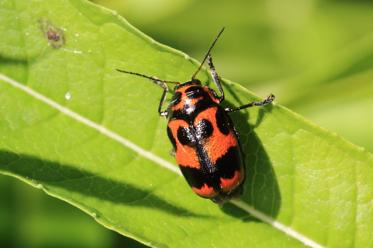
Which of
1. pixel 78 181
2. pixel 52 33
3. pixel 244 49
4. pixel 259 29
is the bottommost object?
pixel 244 49

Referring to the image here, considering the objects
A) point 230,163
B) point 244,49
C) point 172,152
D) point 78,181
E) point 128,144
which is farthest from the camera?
point 244,49

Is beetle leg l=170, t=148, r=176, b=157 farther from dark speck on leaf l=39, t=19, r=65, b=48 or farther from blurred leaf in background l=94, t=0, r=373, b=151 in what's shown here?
blurred leaf in background l=94, t=0, r=373, b=151

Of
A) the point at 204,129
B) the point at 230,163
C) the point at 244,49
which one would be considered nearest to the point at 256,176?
the point at 230,163

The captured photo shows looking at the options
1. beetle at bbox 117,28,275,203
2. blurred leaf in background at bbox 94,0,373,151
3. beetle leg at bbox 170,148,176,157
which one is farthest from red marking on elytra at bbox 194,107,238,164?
blurred leaf in background at bbox 94,0,373,151

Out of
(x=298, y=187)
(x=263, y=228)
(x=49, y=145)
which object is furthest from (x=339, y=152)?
(x=49, y=145)

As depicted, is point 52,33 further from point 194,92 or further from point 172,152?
point 194,92

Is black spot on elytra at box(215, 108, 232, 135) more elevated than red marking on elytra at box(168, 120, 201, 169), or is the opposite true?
black spot on elytra at box(215, 108, 232, 135)

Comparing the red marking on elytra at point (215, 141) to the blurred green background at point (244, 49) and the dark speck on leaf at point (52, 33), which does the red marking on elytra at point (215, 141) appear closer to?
the blurred green background at point (244, 49)
